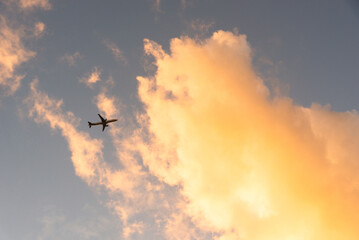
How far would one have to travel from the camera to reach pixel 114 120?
18200cm

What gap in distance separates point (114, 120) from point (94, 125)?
1810 cm

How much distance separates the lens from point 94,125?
617ft
